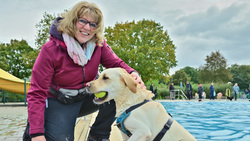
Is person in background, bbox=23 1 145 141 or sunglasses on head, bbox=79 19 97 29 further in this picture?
sunglasses on head, bbox=79 19 97 29

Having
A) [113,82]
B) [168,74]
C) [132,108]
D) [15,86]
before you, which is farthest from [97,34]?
[168,74]

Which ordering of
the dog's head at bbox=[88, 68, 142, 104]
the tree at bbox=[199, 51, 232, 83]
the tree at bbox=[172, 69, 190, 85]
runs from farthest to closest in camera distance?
the tree at bbox=[172, 69, 190, 85] < the tree at bbox=[199, 51, 232, 83] < the dog's head at bbox=[88, 68, 142, 104]

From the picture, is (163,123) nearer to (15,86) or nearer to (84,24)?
(84,24)

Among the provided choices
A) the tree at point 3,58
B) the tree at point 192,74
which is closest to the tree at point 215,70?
the tree at point 192,74

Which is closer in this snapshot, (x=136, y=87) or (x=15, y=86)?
(x=136, y=87)

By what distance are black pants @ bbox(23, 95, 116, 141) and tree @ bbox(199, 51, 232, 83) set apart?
51495 millimetres

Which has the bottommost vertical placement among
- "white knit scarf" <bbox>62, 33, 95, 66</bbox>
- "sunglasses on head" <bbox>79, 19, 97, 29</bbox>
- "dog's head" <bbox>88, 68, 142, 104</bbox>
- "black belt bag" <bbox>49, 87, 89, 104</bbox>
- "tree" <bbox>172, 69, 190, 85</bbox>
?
"black belt bag" <bbox>49, 87, 89, 104</bbox>

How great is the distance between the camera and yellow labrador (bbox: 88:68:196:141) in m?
2.31

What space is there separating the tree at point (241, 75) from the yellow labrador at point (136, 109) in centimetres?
7373

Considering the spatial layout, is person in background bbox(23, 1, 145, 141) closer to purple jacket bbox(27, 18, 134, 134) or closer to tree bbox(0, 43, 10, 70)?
purple jacket bbox(27, 18, 134, 134)

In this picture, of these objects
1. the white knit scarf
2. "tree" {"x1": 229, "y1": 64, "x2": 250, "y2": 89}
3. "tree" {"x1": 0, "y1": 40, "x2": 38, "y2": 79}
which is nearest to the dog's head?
the white knit scarf

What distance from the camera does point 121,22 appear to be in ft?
96.2

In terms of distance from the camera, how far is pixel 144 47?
83.6ft

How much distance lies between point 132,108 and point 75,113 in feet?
3.15
